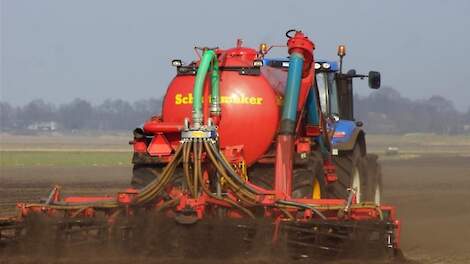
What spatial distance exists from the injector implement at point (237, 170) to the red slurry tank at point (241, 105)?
0.03ft

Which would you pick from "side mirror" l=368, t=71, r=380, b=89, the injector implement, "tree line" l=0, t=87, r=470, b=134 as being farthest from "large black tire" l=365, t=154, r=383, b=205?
"tree line" l=0, t=87, r=470, b=134

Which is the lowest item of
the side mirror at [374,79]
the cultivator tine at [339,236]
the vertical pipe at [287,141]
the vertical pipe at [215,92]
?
the cultivator tine at [339,236]

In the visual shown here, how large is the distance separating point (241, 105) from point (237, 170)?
2.24 feet

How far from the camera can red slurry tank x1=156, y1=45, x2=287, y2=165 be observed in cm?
922

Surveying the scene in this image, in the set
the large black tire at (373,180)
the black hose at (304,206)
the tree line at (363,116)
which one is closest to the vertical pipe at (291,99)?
the black hose at (304,206)

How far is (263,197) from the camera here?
8.37m

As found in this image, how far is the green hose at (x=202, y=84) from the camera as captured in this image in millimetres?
8742

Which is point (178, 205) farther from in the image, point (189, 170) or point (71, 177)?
point (71, 177)

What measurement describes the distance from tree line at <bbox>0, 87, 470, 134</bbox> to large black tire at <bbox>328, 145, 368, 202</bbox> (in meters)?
135

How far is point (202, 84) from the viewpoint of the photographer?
8.81 meters

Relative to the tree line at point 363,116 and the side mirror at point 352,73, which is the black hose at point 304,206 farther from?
the tree line at point 363,116

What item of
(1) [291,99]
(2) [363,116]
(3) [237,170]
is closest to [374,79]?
(1) [291,99]

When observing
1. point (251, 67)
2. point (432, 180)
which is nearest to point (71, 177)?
point (432, 180)

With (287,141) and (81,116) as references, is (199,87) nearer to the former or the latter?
(287,141)
